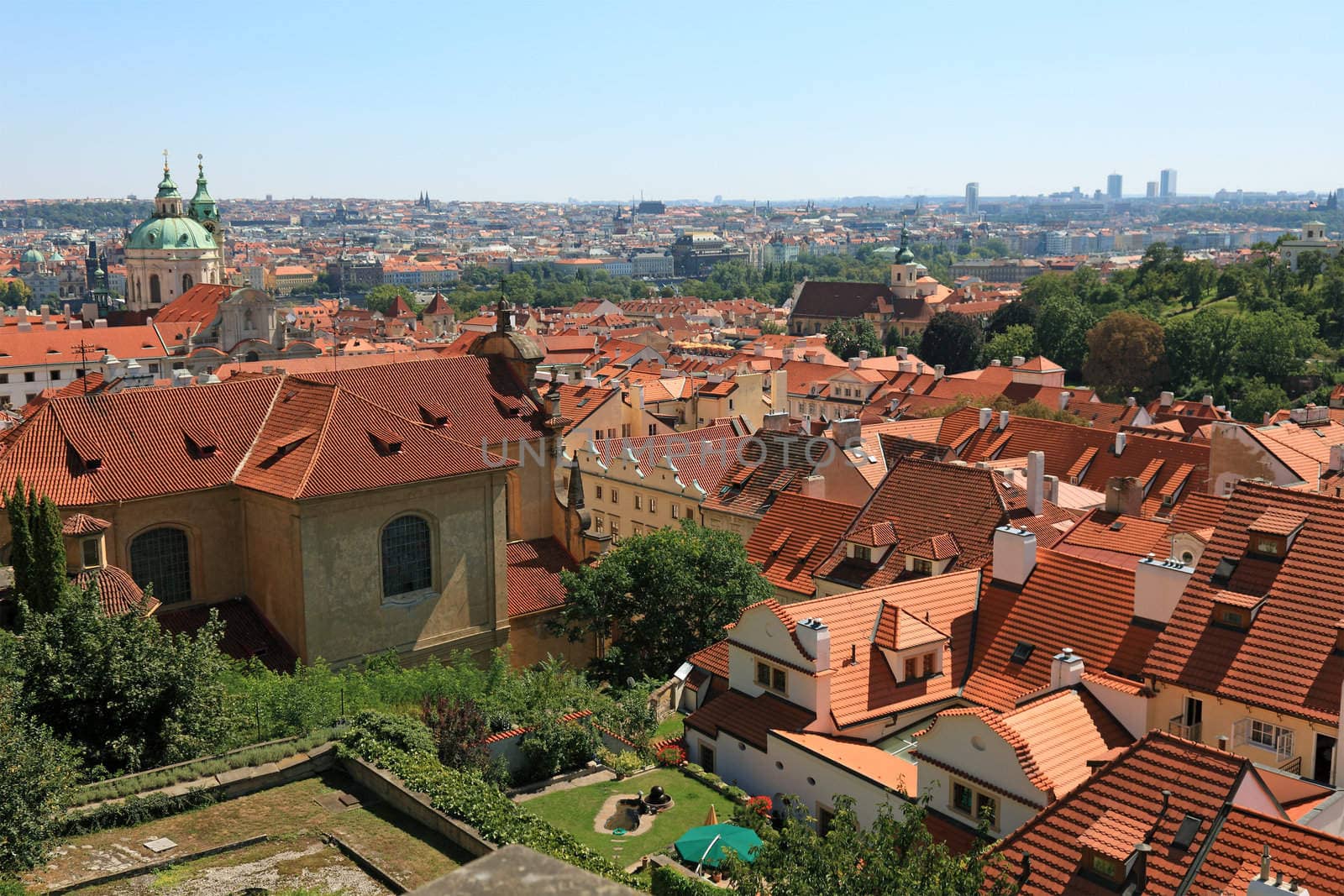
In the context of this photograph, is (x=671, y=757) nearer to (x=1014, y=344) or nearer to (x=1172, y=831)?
(x=1172, y=831)

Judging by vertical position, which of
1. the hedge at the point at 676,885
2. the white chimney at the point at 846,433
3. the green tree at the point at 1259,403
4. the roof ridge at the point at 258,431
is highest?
the roof ridge at the point at 258,431

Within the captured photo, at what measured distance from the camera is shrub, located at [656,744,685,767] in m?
28.2

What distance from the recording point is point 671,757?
1110 inches

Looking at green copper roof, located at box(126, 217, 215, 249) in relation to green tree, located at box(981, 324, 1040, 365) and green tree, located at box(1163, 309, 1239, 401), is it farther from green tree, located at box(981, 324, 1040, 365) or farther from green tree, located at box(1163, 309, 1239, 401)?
green tree, located at box(1163, 309, 1239, 401)

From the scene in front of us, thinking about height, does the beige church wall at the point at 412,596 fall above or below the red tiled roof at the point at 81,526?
below

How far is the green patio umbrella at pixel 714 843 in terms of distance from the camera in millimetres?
22297

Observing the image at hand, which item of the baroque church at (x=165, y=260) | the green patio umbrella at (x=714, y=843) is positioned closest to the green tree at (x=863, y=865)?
the green patio umbrella at (x=714, y=843)

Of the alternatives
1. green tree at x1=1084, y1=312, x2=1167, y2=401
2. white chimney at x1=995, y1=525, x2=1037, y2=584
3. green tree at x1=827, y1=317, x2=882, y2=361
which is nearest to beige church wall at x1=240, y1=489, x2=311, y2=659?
white chimney at x1=995, y1=525, x2=1037, y2=584

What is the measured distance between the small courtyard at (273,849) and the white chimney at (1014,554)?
1471cm

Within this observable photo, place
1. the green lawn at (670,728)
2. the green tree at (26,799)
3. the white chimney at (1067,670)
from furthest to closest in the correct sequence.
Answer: the green lawn at (670,728) → the white chimney at (1067,670) → the green tree at (26,799)

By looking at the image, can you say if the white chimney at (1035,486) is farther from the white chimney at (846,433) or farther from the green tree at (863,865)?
the green tree at (863,865)

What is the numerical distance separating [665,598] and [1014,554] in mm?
9774

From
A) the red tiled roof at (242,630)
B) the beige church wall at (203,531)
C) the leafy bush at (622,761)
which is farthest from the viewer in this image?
the red tiled roof at (242,630)

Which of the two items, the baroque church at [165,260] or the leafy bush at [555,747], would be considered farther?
the baroque church at [165,260]
